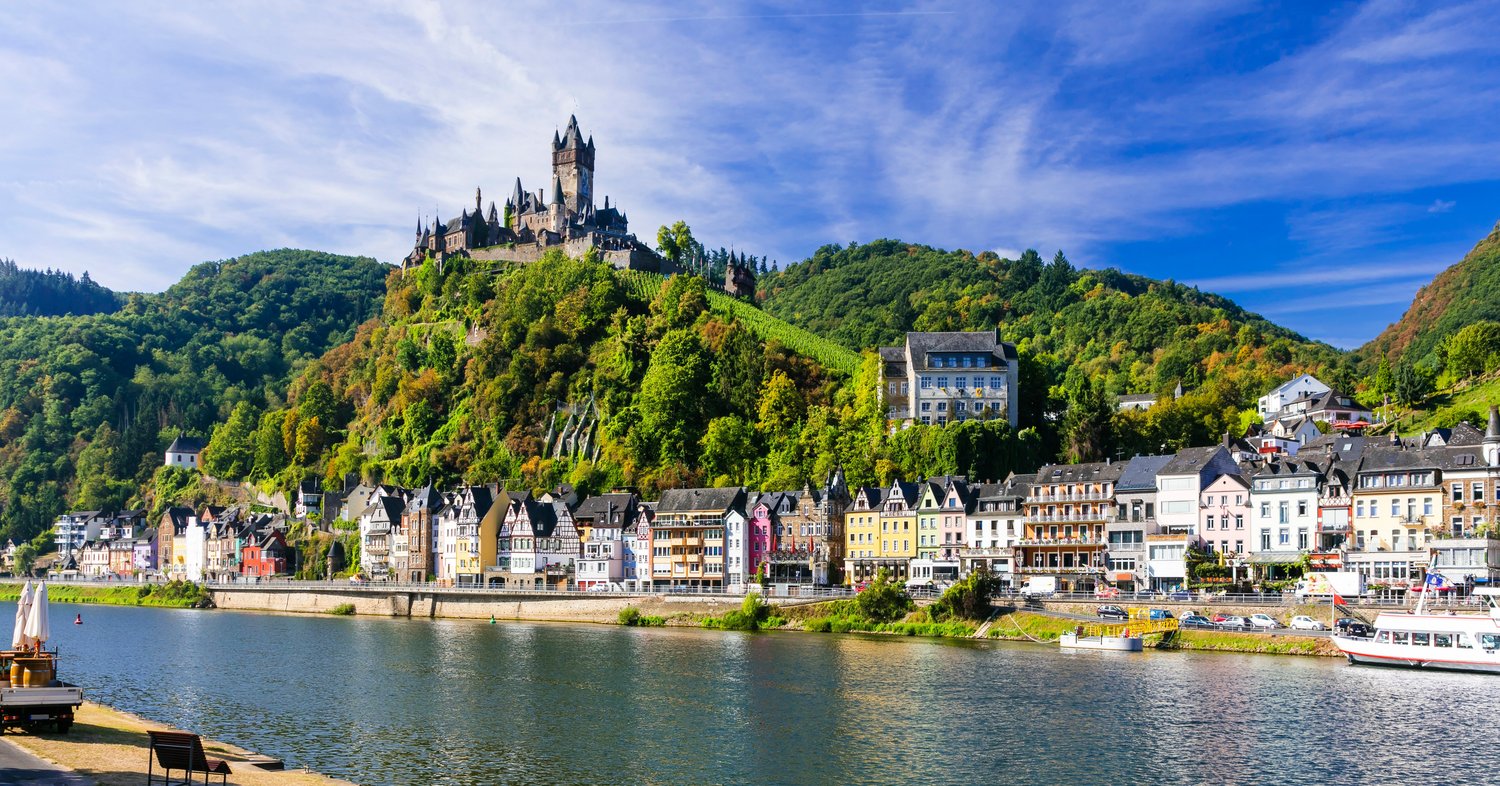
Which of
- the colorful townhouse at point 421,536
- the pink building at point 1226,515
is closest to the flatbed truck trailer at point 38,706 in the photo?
the pink building at point 1226,515

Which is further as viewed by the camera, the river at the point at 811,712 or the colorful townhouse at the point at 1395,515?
the colorful townhouse at the point at 1395,515

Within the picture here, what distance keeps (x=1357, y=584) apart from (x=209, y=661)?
178ft

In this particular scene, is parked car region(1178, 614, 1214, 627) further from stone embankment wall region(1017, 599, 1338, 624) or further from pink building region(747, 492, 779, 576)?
pink building region(747, 492, 779, 576)

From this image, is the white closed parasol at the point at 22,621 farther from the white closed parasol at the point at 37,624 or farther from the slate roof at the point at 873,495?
the slate roof at the point at 873,495

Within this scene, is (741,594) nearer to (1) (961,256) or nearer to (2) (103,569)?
(2) (103,569)

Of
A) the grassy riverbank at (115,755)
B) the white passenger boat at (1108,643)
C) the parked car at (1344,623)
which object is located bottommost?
the white passenger boat at (1108,643)

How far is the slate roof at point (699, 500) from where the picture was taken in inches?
3671

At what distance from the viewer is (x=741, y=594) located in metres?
80.8

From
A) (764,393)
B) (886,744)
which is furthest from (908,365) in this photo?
(886,744)

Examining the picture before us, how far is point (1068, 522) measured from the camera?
3157 inches

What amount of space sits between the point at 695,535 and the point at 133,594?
5728 centimetres

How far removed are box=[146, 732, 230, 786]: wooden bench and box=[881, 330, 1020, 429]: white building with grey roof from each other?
77046 millimetres

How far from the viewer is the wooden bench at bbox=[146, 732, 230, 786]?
2353 centimetres

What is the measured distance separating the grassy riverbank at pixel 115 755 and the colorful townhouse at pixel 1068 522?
188 feet
